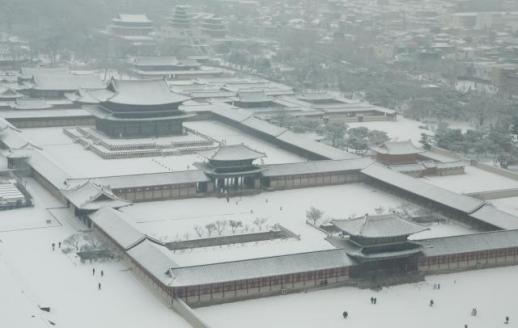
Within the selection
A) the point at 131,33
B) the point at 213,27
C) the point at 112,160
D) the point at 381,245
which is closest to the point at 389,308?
the point at 381,245

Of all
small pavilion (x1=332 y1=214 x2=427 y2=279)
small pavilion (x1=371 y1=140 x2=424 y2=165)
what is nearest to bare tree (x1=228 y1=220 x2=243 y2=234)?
small pavilion (x1=332 y1=214 x2=427 y2=279)

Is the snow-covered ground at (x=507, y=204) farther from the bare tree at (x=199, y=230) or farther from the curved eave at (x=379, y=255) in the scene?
the bare tree at (x=199, y=230)

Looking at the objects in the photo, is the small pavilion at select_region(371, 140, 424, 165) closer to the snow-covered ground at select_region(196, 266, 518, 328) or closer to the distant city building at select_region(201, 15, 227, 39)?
the snow-covered ground at select_region(196, 266, 518, 328)

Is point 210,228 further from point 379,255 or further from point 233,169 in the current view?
point 379,255

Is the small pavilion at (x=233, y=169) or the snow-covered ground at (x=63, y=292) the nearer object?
the snow-covered ground at (x=63, y=292)

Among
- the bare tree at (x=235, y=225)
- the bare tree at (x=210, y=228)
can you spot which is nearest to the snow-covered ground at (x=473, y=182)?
the bare tree at (x=235, y=225)

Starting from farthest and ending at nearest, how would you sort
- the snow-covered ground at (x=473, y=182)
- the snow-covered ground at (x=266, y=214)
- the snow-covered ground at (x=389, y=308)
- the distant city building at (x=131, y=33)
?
the distant city building at (x=131, y=33)
the snow-covered ground at (x=473, y=182)
the snow-covered ground at (x=266, y=214)
the snow-covered ground at (x=389, y=308)
